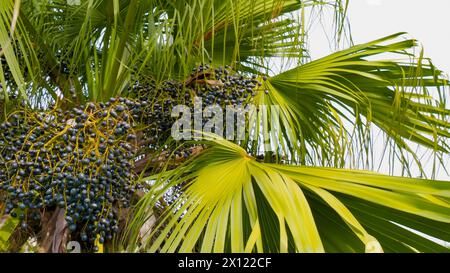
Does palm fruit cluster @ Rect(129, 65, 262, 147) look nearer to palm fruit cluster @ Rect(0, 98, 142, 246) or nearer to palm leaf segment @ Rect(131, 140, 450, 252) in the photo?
palm fruit cluster @ Rect(0, 98, 142, 246)

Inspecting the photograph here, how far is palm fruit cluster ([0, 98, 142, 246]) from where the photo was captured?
188cm

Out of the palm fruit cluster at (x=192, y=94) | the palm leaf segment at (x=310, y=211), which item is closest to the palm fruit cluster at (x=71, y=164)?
the palm leaf segment at (x=310, y=211)

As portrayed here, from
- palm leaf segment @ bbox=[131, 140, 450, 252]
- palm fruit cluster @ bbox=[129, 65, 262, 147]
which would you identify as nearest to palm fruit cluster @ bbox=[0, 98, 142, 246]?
palm leaf segment @ bbox=[131, 140, 450, 252]

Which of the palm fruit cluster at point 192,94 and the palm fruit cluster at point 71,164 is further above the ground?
the palm fruit cluster at point 192,94

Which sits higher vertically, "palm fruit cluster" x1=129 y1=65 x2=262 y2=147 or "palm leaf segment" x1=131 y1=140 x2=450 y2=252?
"palm fruit cluster" x1=129 y1=65 x2=262 y2=147

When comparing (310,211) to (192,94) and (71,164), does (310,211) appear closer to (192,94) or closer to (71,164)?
(71,164)

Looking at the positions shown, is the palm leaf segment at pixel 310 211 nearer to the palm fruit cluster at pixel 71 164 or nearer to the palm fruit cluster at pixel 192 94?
the palm fruit cluster at pixel 71 164

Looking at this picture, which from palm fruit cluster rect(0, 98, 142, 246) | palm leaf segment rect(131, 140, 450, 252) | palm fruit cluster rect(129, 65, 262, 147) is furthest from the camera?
palm fruit cluster rect(129, 65, 262, 147)

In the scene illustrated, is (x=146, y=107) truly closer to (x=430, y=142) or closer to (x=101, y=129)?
(x=101, y=129)

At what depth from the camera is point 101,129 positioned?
1992mm

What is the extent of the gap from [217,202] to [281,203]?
0.23 metres

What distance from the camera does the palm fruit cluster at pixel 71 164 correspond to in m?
1.88
